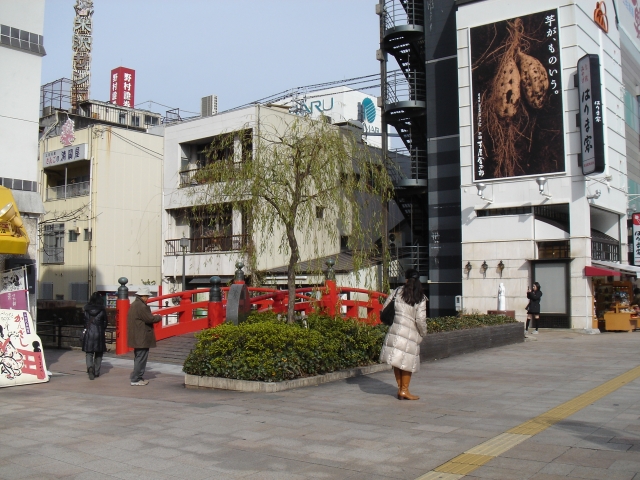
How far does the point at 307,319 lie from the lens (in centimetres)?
1280

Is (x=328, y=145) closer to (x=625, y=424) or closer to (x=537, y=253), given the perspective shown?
(x=625, y=424)

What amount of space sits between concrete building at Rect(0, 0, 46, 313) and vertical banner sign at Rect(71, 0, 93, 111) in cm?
3410

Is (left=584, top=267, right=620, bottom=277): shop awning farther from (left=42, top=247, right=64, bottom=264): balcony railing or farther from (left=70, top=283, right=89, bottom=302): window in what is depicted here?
(left=42, top=247, right=64, bottom=264): balcony railing

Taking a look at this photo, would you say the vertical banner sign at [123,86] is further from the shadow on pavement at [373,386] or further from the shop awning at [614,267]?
the shadow on pavement at [373,386]

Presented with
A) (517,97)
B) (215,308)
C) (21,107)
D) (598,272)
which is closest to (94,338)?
(21,107)

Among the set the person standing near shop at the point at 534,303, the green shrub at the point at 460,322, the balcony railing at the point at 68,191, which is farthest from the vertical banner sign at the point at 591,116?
the balcony railing at the point at 68,191

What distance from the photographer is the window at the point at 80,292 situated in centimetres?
3297

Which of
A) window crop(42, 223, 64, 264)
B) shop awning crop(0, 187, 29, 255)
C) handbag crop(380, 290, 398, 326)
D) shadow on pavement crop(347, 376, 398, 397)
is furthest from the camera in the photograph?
window crop(42, 223, 64, 264)

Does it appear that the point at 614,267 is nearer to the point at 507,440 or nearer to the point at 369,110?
the point at 507,440

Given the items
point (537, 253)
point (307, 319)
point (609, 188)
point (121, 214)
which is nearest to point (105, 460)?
point (307, 319)

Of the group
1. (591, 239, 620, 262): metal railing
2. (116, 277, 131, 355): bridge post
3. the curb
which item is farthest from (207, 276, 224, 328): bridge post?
(591, 239, 620, 262): metal railing

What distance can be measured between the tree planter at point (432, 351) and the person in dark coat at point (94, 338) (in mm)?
2407

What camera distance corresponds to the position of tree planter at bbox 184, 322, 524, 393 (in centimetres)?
1049

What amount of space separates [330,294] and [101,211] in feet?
69.9
